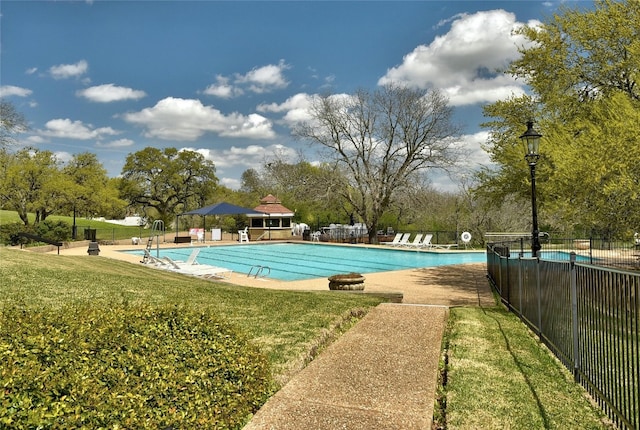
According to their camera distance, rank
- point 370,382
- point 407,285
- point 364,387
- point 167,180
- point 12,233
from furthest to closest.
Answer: point 167,180
point 12,233
point 407,285
point 370,382
point 364,387

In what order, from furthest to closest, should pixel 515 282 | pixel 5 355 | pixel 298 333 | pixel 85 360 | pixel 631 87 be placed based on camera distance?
pixel 631 87, pixel 515 282, pixel 298 333, pixel 85 360, pixel 5 355

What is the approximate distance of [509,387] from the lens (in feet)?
14.8

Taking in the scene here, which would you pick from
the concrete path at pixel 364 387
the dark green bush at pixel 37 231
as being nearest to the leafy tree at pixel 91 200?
the dark green bush at pixel 37 231

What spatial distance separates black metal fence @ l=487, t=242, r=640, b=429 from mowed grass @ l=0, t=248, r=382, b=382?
3051mm

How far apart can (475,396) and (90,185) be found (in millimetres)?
37583

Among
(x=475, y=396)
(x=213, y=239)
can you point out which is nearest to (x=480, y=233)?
(x=213, y=239)

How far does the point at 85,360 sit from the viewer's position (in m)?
2.93

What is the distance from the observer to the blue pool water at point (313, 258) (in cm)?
2089

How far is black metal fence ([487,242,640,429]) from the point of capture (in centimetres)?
336

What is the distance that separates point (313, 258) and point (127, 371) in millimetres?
22769

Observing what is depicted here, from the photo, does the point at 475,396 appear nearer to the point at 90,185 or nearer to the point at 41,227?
the point at 41,227

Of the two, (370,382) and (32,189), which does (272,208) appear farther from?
(370,382)

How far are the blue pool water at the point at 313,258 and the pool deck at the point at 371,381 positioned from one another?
11.5 m

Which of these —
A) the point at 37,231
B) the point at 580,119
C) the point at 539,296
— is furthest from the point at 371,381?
the point at 37,231
